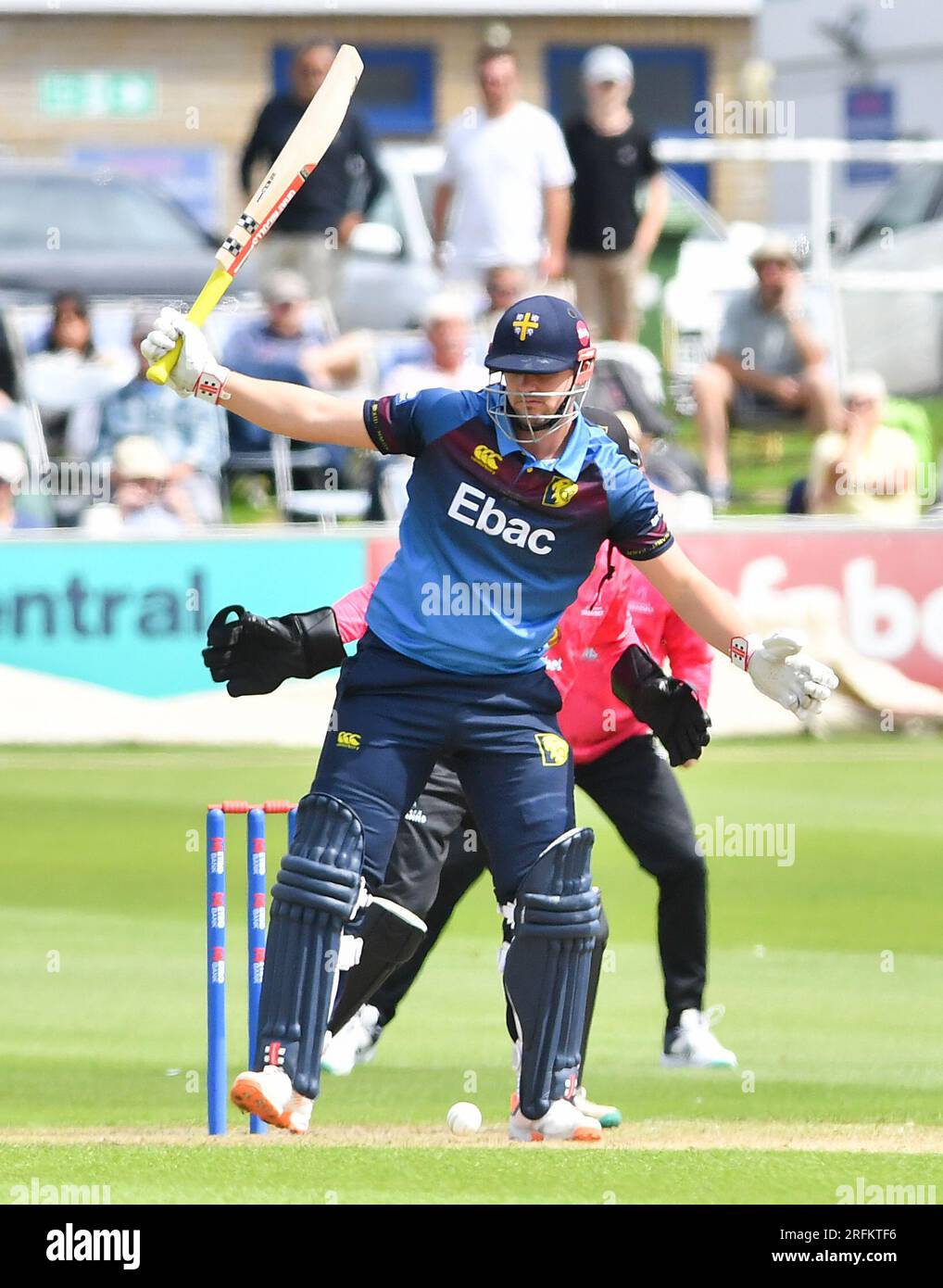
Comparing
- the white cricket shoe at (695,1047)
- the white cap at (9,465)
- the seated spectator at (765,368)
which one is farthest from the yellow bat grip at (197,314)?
the seated spectator at (765,368)

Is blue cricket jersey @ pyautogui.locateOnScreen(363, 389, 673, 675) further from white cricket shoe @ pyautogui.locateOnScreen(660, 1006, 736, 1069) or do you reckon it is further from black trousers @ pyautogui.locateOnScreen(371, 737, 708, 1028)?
white cricket shoe @ pyautogui.locateOnScreen(660, 1006, 736, 1069)

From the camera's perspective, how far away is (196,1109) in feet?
25.6

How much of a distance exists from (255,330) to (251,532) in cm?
190

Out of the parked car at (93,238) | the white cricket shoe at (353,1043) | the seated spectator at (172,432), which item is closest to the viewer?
the white cricket shoe at (353,1043)

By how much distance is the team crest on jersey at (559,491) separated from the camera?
6.23 meters

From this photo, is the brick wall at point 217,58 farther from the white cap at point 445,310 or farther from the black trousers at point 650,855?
the black trousers at point 650,855

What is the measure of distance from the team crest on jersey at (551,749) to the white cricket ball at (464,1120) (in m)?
1.34

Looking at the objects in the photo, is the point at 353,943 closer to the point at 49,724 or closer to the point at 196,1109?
the point at 196,1109

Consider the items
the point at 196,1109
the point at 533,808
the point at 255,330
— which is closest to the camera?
the point at 533,808

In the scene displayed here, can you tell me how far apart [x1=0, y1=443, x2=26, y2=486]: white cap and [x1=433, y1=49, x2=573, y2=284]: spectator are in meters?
3.52

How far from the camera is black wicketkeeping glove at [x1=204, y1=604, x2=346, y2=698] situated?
6688mm

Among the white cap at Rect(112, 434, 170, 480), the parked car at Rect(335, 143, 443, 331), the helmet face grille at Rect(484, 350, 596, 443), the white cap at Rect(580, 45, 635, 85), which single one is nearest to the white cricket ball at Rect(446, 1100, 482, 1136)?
the helmet face grille at Rect(484, 350, 596, 443)
